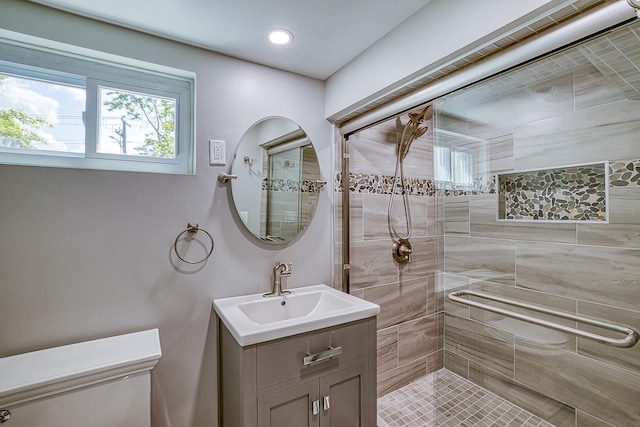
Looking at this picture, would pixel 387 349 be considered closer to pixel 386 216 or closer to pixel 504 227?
pixel 386 216

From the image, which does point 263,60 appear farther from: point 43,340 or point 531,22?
point 43,340

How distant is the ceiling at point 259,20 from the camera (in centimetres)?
118

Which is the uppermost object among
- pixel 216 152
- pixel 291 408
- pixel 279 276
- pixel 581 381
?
pixel 216 152

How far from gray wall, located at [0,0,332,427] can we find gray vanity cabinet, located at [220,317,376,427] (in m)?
0.22

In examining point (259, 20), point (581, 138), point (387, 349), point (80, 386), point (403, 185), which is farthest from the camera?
point (403, 185)

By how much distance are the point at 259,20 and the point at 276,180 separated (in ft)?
2.54

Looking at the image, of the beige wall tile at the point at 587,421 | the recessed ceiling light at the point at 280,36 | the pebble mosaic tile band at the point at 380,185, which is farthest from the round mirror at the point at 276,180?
the beige wall tile at the point at 587,421

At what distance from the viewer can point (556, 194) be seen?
160cm

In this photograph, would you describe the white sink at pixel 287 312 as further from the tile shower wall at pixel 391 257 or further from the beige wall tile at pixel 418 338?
the beige wall tile at pixel 418 338

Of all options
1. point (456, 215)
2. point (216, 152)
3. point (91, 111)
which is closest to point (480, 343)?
point (456, 215)

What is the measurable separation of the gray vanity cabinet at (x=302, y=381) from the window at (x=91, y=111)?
3.31 feet

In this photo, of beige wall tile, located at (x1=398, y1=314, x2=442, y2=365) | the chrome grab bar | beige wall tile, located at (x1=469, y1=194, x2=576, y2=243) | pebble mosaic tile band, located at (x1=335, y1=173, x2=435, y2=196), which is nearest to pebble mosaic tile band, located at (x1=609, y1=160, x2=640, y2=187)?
beige wall tile, located at (x1=469, y1=194, x2=576, y2=243)

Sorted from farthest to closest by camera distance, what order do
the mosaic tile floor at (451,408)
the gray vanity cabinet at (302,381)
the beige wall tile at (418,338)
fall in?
the beige wall tile at (418,338) → the mosaic tile floor at (451,408) → the gray vanity cabinet at (302,381)

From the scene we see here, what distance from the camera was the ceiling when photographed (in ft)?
3.87
